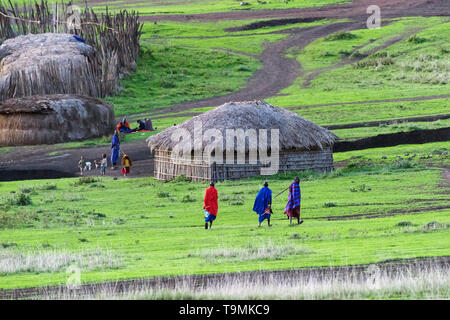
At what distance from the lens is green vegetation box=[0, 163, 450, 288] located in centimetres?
1831

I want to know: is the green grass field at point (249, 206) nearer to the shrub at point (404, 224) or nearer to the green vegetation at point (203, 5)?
the shrub at point (404, 224)

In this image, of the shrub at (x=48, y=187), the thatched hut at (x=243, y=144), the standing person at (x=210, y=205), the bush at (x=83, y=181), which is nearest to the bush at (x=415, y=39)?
the thatched hut at (x=243, y=144)

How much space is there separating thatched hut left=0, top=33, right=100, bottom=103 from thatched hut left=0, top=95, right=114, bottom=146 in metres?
6.23

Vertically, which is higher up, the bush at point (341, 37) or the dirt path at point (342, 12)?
the dirt path at point (342, 12)

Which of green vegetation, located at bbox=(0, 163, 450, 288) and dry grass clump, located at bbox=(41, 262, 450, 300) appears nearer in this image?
dry grass clump, located at bbox=(41, 262, 450, 300)

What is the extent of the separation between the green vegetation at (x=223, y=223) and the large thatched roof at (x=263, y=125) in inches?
48.9

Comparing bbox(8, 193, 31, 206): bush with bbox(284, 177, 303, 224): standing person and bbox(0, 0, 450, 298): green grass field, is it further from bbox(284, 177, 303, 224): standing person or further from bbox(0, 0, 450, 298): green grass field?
bbox(284, 177, 303, 224): standing person

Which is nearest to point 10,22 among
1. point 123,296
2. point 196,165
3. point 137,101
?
point 137,101

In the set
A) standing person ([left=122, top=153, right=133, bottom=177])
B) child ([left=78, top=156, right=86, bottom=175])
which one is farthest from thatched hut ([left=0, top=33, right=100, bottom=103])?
standing person ([left=122, top=153, right=133, bottom=177])

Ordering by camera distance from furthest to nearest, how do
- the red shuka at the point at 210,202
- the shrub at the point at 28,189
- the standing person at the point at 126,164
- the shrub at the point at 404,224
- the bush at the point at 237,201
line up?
the standing person at the point at 126,164 < the shrub at the point at 28,189 < the bush at the point at 237,201 < the red shuka at the point at 210,202 < the shrub at the point at 404,224

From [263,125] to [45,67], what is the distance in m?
21.6

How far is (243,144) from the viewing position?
3338cm

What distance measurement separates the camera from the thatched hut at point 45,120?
44.8m

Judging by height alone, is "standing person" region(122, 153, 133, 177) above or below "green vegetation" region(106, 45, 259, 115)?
below
